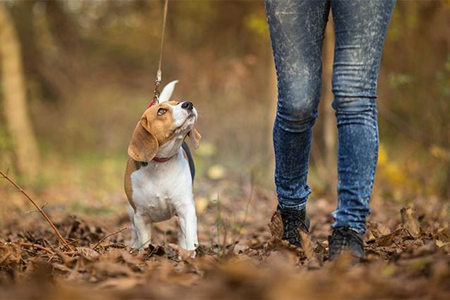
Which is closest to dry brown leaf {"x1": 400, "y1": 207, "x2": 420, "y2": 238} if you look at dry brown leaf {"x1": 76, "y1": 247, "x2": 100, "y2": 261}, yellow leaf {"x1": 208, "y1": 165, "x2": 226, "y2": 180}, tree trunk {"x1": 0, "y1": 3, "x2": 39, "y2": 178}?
dry brown leaf {"x1": 76, "y1": 247, "x2": 100, "y2": 261}

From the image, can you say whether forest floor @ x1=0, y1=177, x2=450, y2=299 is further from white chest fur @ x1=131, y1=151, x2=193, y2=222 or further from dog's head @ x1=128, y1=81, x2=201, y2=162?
dog's head @ x1=128, y1=81, x2=201, y2=162

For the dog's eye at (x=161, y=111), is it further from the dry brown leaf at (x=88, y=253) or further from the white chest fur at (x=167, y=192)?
the dry brown leaf at (x=88, y=253)

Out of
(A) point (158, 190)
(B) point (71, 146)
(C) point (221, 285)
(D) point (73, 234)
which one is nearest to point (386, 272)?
(C) point (221, 285)

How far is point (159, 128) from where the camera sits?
3770mm

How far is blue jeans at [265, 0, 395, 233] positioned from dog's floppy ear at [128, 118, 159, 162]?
0.92m

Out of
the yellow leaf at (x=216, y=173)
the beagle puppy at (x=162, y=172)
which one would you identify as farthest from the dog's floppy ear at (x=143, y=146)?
the yellow leaf at (x=216, y=173)

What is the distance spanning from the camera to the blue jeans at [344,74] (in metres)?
2.90

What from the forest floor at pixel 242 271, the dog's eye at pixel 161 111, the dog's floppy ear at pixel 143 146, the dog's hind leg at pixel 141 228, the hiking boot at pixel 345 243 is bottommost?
the forest floor at pixel 242 271

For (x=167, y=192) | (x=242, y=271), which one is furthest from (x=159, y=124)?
(x=242, y=271)

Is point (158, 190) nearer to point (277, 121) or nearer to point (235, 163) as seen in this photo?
point (277, 121)

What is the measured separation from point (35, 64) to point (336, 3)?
1447 centimetres

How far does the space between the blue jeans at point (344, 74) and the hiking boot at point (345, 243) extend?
4cm

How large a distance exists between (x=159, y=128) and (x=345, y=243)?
58.0 inches

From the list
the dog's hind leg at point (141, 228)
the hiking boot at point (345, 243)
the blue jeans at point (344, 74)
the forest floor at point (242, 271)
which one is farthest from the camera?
the dog's hind leg at point (141, 228)
